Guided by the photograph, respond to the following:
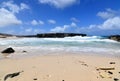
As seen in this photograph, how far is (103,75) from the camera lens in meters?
6.41

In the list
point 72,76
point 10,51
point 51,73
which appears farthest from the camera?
point 10,51

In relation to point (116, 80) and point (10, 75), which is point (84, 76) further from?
point (10, 75)

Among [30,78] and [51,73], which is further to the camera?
[51,73]


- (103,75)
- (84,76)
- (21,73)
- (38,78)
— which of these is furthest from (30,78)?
(103,75)

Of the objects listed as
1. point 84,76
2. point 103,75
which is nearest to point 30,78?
point 84,76

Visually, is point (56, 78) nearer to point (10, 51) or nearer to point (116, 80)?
point (116, 80)

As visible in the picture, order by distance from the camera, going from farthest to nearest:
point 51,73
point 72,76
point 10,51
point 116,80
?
1. point 10,51
2. point 51,73
3. point 72,76
4. point 116,80

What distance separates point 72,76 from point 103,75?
110 centimetres

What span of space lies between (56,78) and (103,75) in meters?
1.68

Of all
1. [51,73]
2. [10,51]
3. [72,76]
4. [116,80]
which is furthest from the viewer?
[10,51]

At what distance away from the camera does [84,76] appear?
6.32 metres

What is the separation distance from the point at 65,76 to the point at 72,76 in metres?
0.24

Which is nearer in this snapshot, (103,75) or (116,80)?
(116,80)

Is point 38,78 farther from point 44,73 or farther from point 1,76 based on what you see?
point 1,76
